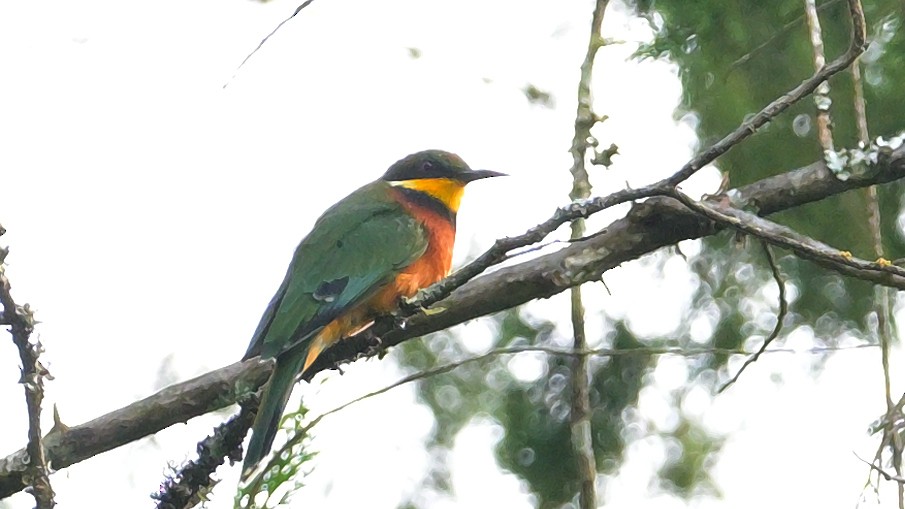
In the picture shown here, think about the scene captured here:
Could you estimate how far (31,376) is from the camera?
195 cm

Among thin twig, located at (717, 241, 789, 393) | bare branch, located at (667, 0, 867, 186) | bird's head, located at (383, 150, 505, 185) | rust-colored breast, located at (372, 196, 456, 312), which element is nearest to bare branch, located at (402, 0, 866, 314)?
bare branch, located at (667, 0, 867, 186)

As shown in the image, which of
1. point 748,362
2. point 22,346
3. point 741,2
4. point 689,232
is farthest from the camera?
point 741,2

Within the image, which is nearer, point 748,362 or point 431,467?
point 748,362

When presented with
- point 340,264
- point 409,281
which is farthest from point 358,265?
point 409,281

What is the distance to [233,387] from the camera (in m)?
3.40

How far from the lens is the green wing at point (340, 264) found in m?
3.57

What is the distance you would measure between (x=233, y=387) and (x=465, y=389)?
6.60 feet

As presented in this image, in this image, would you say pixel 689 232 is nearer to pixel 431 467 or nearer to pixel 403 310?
pixel 403 310

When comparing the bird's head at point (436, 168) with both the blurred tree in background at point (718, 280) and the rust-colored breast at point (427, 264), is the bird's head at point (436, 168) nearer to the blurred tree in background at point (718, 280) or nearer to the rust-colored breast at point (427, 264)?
the rust-colored breast at point (427, 264)

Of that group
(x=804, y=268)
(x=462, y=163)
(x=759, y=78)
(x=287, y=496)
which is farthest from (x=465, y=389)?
(x=287, y=496)

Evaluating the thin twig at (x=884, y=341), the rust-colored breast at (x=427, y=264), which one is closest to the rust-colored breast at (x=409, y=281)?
the rust-colored breast at (x=427, y=264)

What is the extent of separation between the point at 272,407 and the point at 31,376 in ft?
3.99

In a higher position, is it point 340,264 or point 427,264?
point 427,264

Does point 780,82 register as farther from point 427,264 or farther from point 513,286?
point 513,286
